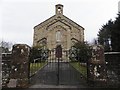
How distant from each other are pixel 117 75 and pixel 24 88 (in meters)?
3.75

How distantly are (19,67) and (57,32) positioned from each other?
131 ft

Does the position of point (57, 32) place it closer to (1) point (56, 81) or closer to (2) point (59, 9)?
(2) point (59, 9)

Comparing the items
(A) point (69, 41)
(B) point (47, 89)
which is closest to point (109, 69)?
(B) point (47, 89)

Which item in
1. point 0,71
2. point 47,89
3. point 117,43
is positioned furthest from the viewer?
point 117,43

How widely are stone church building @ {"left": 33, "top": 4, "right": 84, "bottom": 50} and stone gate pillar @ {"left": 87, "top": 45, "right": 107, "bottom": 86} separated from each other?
3855 centimetres

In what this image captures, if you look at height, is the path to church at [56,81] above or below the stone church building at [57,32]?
below

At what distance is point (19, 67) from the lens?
370 inches

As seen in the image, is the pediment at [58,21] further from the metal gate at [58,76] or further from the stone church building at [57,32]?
the metal gate at [58,76]

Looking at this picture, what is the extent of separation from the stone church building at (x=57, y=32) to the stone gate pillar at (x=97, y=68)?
126 feet

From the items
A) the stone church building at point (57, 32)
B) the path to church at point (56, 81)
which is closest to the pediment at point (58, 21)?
the stone church building at point (57, 32)

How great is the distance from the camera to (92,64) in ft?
30.9

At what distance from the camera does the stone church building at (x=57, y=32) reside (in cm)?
4844

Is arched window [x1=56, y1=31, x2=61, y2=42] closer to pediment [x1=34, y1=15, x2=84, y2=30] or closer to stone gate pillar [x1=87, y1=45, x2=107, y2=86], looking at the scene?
pediment [x1=34, y1=15, x2=84, y2=30]

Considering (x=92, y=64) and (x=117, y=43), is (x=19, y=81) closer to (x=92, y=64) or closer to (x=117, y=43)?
(x=92, y=64)
